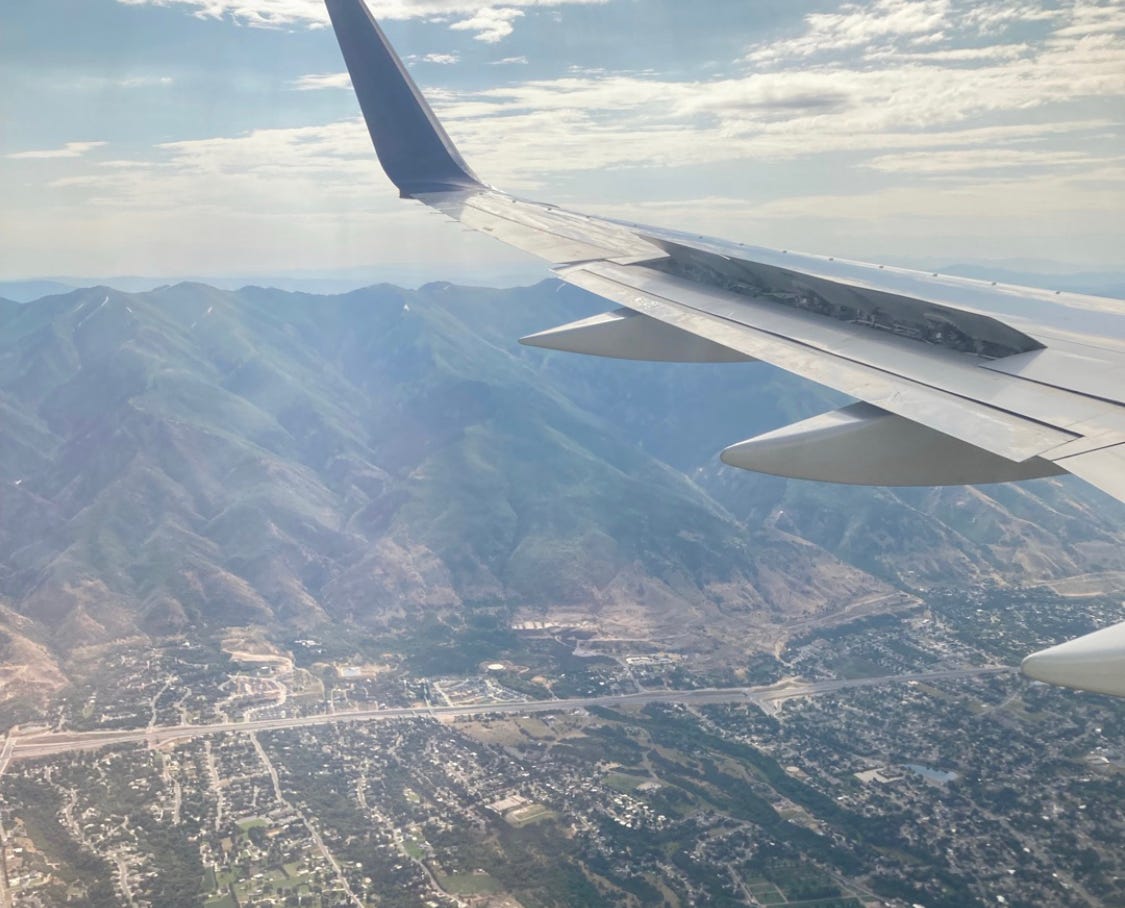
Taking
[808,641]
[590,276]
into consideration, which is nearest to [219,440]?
[808,641]

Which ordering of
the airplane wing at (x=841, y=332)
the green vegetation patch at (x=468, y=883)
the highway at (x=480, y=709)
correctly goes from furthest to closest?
the highway at (x=480, y=709), the green vegetation patch at (x=468, y=883), the airplane wing at (x=841, y=332)

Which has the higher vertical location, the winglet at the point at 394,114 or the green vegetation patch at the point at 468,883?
the winglet at the point at 394,114

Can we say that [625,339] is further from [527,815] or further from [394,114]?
[527,815]

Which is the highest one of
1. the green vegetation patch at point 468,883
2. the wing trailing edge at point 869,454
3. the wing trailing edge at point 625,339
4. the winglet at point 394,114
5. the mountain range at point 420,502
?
the winglet at point 394,114

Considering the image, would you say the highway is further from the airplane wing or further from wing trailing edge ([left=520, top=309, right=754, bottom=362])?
wing trailing edge ([left=520, top=309, right=754, bottom=362])

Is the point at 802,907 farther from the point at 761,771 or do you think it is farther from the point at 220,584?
the point at 220,584

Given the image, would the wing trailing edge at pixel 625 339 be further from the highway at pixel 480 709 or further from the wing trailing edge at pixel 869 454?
the highway at pixel 480 709

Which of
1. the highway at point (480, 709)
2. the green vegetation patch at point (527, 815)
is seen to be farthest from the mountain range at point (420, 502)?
the green vegetation patch at point (527, 815)

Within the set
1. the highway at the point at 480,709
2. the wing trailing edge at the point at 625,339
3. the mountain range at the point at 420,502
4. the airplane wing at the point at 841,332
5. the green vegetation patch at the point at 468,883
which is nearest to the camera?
the airplane wing at the point at 841,332

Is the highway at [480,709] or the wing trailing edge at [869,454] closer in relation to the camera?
the wing trailing edge at [869,454]
